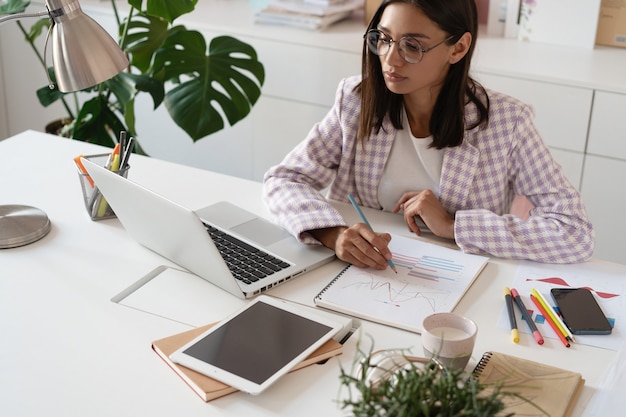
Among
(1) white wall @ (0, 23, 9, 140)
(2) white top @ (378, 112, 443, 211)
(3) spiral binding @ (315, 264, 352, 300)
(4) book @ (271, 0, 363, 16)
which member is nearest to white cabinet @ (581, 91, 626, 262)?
(2) white top @ (378, 112, 443, 211)

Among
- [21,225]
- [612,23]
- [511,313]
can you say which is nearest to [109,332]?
[21,225]

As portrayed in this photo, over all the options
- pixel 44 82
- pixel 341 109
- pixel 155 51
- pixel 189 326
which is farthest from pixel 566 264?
pixel 44 82

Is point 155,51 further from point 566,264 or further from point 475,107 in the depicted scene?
point 566,264

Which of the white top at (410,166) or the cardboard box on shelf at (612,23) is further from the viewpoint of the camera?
the cardboard box on shelf at (612,23)

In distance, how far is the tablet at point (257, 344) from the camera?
121 centimetres

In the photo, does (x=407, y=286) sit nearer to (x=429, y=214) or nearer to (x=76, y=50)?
(x=429, y=214)

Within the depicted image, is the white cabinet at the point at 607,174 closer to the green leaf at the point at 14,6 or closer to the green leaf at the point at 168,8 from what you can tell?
the green leaf at the point at 168,8

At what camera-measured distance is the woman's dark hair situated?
5.56ft

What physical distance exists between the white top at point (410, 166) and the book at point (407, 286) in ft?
0.78

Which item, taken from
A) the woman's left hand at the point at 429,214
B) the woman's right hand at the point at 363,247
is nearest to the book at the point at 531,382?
the woman's right hand at the point at 363,247

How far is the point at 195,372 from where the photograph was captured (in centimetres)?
123

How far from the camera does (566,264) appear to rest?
1588 millimetres

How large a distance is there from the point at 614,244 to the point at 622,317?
1292 millimetres

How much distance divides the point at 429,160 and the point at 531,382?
726mm
